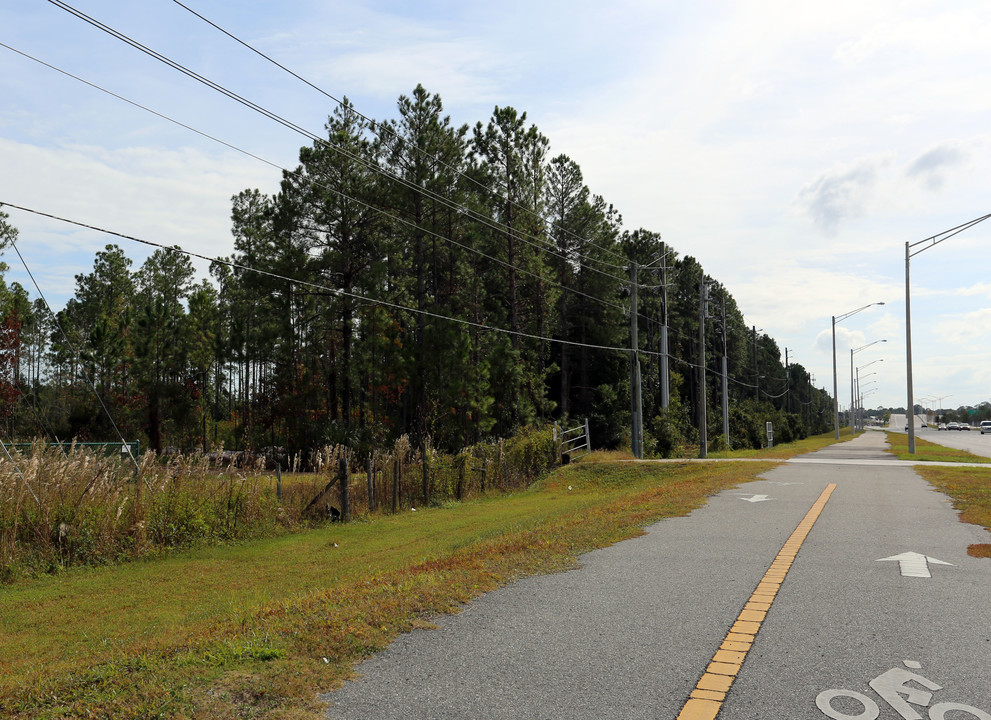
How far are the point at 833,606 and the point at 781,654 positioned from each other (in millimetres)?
1769

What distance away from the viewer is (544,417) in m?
52.4

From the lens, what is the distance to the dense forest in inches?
1612

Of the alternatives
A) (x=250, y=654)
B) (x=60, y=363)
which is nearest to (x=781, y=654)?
(x=250, y=654)

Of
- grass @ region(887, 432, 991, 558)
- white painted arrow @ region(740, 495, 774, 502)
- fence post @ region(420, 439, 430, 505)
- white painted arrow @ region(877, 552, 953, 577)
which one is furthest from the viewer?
fence post @ region(420, 439, 430, 505)

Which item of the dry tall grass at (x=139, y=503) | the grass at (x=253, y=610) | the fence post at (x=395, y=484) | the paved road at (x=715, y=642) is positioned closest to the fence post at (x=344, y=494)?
the dry tall grass at (x=139, y=503)

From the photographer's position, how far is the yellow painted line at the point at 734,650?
478 cm

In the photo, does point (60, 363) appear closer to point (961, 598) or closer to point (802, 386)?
point (961, 598)

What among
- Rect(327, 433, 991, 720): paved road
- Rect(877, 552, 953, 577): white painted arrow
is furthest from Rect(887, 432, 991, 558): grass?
Rect(327, 433, 991, 720): paved road

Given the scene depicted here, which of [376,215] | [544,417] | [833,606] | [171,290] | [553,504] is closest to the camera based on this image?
[833,606]

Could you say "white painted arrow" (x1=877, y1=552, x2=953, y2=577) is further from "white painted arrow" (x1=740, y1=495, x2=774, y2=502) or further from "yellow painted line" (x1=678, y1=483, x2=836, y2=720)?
"white painted arrow" (x1=740, y1=495, x2=774, y2=502)

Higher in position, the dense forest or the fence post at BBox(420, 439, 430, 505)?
the dense forest

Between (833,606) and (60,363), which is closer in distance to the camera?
(833,606)

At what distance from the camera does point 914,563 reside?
9.41 meters

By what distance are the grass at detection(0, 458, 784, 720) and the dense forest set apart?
53.7ft
